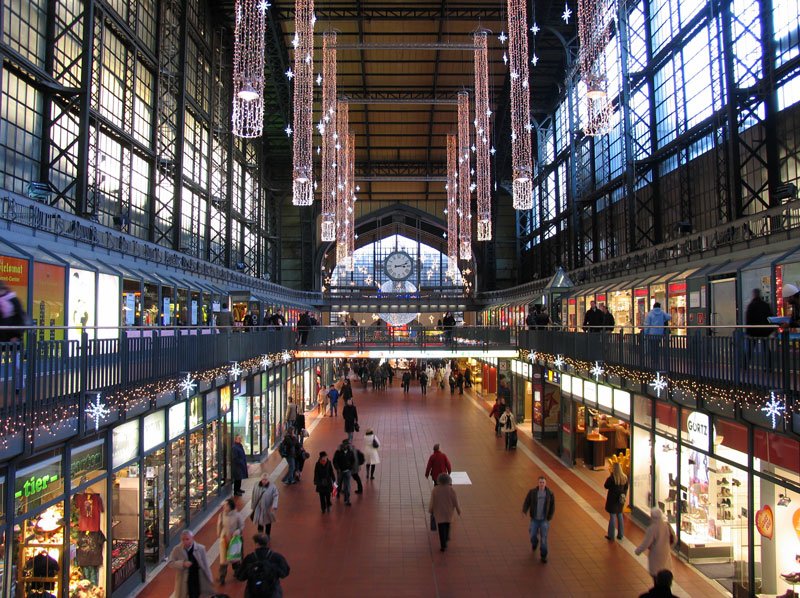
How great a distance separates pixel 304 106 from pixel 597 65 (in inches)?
482

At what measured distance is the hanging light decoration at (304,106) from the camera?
723 inches

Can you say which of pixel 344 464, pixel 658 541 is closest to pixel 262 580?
pixel 658 541

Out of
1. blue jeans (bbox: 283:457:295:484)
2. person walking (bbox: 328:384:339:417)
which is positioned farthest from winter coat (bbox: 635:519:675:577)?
person walking (bbox: 328:384:339:417)

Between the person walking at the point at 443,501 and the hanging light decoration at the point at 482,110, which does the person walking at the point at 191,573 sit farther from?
the hanging light decoration at the point at 482,110

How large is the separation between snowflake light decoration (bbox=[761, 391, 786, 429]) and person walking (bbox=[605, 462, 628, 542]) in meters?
4.59

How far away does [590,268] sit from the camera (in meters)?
29.4

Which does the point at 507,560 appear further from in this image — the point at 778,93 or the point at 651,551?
the point at 778,93

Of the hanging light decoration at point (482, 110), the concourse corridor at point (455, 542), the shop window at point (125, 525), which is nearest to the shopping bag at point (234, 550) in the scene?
the concourse corridor at point (455, 542)

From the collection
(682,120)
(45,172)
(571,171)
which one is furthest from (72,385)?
(571,171)

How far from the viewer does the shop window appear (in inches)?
373

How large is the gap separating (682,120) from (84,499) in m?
24.5

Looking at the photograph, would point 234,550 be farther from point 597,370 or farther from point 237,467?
point 597,370

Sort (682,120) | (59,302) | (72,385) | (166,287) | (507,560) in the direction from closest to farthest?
(72,385) → (507,560) → (59,302) → (166,287) → (682,120)

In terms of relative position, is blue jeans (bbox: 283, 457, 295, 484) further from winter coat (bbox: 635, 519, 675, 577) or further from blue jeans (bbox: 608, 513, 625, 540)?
winter coat (bbox: 635, 519, 675, 577)
